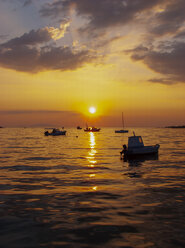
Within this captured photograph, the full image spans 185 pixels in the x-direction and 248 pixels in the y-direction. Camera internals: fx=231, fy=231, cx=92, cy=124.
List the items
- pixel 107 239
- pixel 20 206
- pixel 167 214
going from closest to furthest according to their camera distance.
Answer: pixel 107 239 → pixel 167 214 → pixel 20 206

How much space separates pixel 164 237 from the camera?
937cm

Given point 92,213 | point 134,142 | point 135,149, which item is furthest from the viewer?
point 134,142

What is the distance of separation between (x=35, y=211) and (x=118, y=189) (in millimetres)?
6967

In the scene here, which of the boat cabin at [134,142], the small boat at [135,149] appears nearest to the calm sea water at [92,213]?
the small boat at [135,149]

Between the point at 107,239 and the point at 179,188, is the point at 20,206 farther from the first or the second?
the point at 179,188

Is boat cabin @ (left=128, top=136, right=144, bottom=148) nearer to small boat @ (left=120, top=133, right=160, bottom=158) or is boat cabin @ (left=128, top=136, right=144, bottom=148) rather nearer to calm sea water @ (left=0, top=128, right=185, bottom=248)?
small boat @ (left=120, top=133, right=160, bottom=158)

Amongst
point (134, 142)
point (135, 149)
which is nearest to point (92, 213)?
point (135, 149)

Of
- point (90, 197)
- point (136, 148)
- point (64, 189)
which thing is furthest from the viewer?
point (136, 148)

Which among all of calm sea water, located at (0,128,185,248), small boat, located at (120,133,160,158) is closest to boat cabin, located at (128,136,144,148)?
small boat, located at (120,133,160,158)

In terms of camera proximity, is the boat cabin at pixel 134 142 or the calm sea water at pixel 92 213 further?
the boat cabin at pixel 134 142

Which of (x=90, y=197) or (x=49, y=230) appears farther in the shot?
(x=90, y=197)

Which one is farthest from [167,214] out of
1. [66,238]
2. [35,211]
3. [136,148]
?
[136,148]

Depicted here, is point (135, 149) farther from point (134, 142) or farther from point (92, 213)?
point (92, 213)

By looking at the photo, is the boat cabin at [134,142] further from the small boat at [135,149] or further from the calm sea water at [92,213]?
the calm sea water at [92,213]
